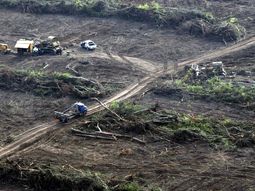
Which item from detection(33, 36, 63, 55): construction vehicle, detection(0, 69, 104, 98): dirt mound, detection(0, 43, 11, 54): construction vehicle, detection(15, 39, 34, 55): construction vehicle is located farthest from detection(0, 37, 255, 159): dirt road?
detection(0, 43, 11, 54): construction vehicle

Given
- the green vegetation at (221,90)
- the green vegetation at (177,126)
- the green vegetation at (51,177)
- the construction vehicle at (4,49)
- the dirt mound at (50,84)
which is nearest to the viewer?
the green vegetation at (51,177)

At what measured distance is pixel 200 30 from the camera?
5397 cm

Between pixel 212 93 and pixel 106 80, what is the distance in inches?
336

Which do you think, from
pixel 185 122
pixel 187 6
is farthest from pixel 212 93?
pixel 187 6

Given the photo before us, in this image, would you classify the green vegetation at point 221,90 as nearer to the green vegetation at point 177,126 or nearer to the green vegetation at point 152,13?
the green vegetation at point 177,126

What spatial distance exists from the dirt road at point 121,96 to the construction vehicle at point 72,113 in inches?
19.8

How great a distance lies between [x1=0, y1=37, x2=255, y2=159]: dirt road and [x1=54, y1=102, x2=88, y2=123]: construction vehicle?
50cm

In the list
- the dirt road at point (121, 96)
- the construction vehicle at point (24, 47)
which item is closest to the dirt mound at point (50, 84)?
the dirt road at point (121, 96)

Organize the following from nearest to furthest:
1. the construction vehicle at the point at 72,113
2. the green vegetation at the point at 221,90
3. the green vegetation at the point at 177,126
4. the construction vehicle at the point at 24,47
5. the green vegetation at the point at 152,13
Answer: the green vegetation at the point at 177,126 < the construction vehicle at the point at 72,113 < the green vegetation at the point at 221,90 < the construction vehicle at the point at 24,47 < the green vegetation at the point at 152,13

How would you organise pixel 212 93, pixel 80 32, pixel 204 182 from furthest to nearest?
pixel 80 32 < pixel 212 93 < pixel 204 182

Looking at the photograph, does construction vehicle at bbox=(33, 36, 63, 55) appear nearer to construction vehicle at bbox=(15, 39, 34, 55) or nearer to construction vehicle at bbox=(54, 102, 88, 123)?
construction vehicle at bbox=(15, 39, 34, 55)

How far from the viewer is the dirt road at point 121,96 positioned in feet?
119

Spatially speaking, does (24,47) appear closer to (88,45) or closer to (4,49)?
(4,49)

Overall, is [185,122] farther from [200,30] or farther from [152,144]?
[200,30]
